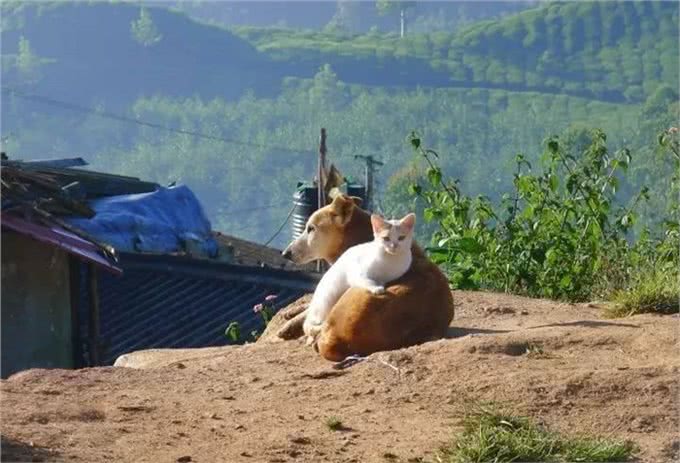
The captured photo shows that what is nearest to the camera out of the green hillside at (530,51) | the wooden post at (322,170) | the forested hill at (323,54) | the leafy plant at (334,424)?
the leafy plant at (334,424)

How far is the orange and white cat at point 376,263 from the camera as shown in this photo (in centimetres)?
824

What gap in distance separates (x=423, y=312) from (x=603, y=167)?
12.6 feet

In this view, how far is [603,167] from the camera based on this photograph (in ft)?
37.9

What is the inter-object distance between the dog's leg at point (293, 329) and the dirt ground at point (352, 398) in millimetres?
559

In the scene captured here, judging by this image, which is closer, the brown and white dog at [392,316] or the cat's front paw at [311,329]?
the brown and white dog at [392,316]

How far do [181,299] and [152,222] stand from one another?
1891 mm

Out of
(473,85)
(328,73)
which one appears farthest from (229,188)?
(473,85)

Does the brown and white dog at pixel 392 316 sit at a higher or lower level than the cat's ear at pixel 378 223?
lower

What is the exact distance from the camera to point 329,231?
30.0 ft

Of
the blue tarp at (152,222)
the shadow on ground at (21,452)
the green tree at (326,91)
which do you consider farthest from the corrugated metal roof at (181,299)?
the green tree at (326,91)

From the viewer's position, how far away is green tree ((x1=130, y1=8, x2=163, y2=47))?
5975cm

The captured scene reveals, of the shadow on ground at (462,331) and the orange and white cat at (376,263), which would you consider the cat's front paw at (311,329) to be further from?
the shadow on ground at (462,331)

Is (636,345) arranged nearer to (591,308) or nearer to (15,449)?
(591,308)

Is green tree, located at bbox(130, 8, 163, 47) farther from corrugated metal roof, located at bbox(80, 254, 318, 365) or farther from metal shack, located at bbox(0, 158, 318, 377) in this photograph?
corrugated metal roof, located at bbox(80, 254, 318, 365)
